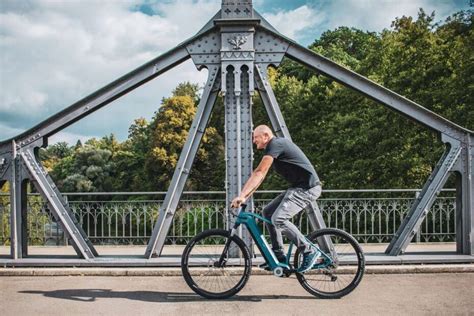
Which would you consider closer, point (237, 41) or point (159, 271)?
point (159, 271)

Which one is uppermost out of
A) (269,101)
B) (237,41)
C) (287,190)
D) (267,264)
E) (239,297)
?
(237,41)

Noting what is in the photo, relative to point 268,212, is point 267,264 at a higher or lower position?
lower

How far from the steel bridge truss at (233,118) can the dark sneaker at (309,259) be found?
6.37ft

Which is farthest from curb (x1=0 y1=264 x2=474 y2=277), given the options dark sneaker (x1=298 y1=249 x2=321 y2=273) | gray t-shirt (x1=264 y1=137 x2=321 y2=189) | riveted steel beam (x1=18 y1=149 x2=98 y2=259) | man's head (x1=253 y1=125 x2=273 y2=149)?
man's head (x1=253 y1=125 x2=273 y2=149)

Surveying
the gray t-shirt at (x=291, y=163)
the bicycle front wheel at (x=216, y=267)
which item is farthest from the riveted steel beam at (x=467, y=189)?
the bicycle front wheel at (x=216, y=267)

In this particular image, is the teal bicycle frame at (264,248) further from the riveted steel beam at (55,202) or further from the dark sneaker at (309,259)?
the riveted steel beam at (55,202)

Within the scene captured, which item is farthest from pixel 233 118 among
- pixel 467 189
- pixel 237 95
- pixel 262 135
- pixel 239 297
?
pixel 467 189

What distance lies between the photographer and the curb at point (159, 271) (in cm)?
799

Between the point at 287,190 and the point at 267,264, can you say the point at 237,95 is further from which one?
the point at 267,264

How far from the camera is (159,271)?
8.01 meters

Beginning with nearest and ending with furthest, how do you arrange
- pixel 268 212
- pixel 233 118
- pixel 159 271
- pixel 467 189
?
1. pixel 268 212
2. pixel 159 271
3. pixel 233 118
4. pixel 467 189

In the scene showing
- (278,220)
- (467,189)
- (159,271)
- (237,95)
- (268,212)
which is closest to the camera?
(278,220)

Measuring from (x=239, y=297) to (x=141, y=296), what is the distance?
3.84 feet

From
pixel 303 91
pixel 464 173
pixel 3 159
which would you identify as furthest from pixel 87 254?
pixel 303 91
